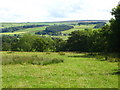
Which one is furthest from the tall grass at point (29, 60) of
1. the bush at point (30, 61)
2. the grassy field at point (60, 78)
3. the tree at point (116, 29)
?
the tree at point (116, 29)

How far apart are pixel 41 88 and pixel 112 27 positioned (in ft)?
127

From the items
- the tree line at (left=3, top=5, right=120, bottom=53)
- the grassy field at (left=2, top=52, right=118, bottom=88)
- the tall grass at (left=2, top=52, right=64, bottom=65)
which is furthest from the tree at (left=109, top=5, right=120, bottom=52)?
the grassy field at (left=2, top=52, right=118, bottom=88)

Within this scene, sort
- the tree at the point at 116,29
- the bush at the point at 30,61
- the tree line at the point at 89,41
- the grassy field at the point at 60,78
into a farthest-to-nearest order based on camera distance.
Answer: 1. the tree line at the point at 89,41
2. the tree at the point at 116,29
3. the bush at the point at 30,61
4. the grassy field at the point at 60,78

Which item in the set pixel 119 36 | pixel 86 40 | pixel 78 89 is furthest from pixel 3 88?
pixel 86 40

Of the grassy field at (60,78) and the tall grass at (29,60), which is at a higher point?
the grassy field at (60,78)

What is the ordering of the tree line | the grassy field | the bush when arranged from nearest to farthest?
the grassy field
the bush
the tree line

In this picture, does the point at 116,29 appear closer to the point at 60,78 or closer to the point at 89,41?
the point at 89,41

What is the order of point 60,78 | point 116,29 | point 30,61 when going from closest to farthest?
point 60,78
point 30,61
point 116,29

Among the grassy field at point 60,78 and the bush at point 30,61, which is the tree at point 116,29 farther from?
the grassy field at point 60,78

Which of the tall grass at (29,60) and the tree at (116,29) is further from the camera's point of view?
the tree at (116,29)

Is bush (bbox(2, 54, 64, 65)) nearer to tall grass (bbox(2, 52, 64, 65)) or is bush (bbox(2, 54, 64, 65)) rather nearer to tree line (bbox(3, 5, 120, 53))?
tall grass (bbox(2, 52, 64, 65))

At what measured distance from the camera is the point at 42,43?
101688 millimetres

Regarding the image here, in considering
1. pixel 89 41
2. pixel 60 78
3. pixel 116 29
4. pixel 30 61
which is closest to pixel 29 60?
pixel 30 61

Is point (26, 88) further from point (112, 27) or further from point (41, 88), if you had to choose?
point (112, 27)
